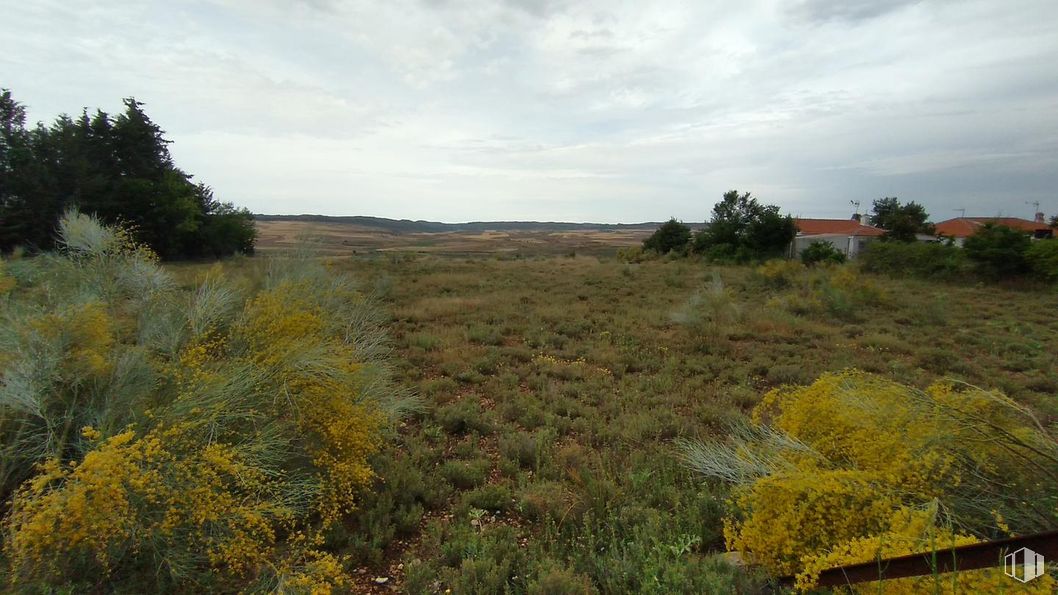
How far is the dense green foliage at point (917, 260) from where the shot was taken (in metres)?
17.4

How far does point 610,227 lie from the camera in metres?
130

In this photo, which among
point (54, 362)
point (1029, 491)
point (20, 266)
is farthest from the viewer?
point (20, 266)

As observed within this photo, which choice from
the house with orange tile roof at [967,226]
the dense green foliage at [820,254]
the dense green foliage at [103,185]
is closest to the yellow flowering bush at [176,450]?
the dense green foliage at [103,185]

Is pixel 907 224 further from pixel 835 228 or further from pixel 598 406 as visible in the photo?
pixel 598 406

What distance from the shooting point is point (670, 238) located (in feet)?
108

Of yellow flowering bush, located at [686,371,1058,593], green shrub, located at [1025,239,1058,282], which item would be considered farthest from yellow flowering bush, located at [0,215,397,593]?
green shrub, located at [1025,239,1058,282]

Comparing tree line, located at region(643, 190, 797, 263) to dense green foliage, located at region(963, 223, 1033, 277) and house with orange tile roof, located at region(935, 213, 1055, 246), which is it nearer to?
dense green foliage, located at region(963, 223, 1033, 277)

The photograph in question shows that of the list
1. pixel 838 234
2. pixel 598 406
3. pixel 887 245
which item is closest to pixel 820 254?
pixel 887 245

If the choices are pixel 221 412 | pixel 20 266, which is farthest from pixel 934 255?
pixel 20 266

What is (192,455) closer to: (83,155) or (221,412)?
(221,412)

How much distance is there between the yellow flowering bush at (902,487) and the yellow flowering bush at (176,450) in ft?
7.71

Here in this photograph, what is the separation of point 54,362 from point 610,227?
13114 centimetres

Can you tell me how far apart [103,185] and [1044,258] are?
38683 mm

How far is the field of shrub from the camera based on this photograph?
2289 mm
